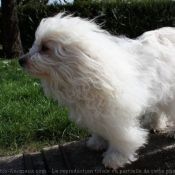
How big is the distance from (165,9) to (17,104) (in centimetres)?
689

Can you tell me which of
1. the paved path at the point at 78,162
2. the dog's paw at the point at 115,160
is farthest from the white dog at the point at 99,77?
the paved path at the point at 78,162

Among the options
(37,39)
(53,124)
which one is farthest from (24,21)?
(37,39)

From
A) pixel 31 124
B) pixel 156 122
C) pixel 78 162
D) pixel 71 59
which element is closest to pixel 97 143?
pixel 78 162

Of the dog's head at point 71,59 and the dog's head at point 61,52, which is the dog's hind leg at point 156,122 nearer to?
the dog's head at point 71,59

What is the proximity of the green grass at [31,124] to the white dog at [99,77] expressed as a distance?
75 centimetres

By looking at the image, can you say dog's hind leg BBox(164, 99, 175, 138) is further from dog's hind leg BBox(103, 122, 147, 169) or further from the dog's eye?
the dog's eye

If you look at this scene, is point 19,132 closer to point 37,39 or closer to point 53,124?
point 53,124

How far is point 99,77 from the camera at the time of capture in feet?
7.64

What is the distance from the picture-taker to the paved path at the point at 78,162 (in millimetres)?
2639

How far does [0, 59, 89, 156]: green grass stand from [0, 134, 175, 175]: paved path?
0.88ft

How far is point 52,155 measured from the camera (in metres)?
2.84

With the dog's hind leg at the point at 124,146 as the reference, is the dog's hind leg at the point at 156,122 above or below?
below

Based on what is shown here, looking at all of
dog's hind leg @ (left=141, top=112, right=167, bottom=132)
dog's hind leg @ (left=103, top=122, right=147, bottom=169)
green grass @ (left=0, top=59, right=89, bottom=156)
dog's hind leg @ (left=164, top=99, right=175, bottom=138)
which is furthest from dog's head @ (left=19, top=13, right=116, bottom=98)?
dog's hind leg @ (left=141, top=112, right=167, bottom=132)

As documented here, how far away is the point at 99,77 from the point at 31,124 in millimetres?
1363
